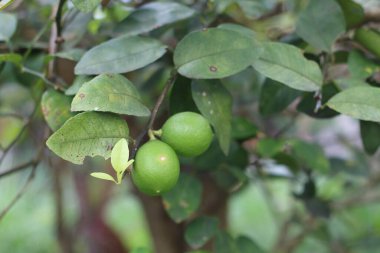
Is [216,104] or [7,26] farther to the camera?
[7,26]

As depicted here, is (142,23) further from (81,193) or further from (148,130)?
(81,193)

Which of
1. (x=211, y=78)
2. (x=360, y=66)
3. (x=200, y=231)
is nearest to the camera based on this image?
(x=211, y=78)

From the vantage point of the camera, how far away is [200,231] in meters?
0.79

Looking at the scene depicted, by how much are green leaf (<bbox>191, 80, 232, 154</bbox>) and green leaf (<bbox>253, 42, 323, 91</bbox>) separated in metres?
0.06

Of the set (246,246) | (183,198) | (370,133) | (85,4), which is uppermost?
(85,4)

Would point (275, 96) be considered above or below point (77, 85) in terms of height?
below

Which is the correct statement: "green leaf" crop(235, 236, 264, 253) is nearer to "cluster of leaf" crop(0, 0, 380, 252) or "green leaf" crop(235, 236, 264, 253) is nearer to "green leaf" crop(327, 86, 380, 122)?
"cluster of leaf" crop(0, 0, 380, 252)

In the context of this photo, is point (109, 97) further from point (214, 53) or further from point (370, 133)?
point (370, 133)

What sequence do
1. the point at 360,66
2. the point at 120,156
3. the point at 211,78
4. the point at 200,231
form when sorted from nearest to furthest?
the point at 120,156
the point at 211,78
the point at 360,66
the point at 200,231

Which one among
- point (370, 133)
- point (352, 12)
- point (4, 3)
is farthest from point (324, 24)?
point (4, 3)

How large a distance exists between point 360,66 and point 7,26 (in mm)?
500

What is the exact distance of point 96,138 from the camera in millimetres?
489

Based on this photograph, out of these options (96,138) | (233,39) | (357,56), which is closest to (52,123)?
(96,138)

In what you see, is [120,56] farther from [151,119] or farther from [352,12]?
[352,12]
